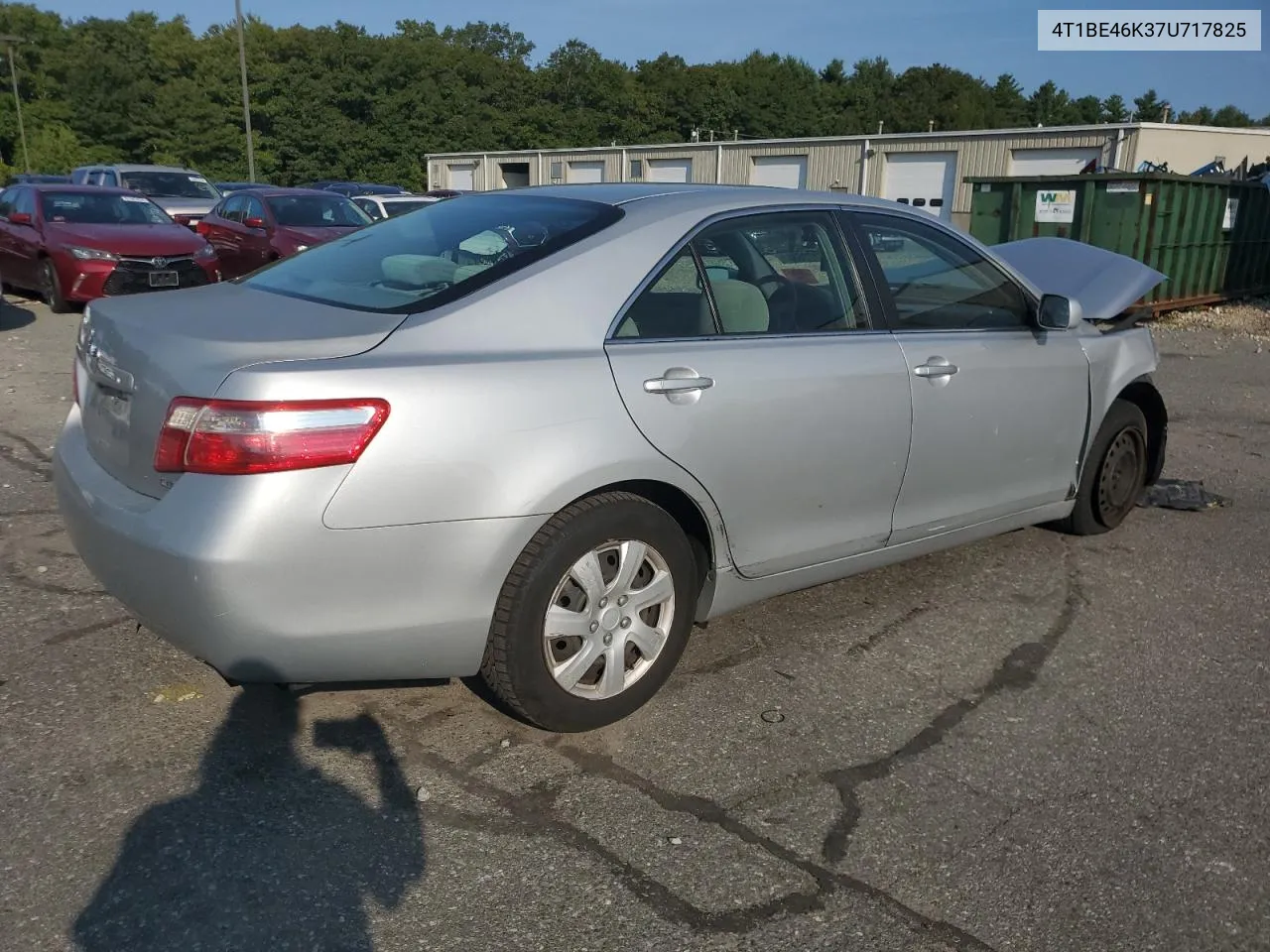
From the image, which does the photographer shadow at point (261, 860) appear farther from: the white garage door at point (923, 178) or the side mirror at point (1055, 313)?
the white garage door at point (923, 178)

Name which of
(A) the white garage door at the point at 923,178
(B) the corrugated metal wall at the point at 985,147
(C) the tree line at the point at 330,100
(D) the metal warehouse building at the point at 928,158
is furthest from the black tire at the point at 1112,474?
(C) the tree line at the point at 330,100

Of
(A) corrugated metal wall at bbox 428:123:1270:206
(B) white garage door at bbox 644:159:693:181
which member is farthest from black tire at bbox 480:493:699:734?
(B) white garage door at bbox 644:159:693:181

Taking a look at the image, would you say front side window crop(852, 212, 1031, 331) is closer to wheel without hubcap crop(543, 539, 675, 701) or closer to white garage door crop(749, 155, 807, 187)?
wheel without hubcap crop(543, 539, 675, 701)

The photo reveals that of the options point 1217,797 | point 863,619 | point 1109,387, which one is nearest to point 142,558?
point 863,619

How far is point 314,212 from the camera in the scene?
1505 centimetres

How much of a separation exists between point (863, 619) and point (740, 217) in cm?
166

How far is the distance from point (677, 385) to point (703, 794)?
1.18 metres

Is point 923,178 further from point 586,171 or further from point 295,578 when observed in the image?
point 295,578

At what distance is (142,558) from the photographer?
2.77 metres

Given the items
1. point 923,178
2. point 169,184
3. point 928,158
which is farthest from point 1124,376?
point 923,178

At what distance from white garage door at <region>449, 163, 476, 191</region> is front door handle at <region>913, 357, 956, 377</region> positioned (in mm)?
53601

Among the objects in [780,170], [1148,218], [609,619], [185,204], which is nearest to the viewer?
[609,619]

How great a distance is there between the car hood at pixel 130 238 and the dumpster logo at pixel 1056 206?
1118cm

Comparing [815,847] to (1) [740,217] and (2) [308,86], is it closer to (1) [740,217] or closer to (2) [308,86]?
(1) [740,217]
